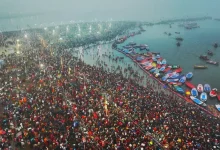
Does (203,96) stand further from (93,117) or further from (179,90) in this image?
(93,117)

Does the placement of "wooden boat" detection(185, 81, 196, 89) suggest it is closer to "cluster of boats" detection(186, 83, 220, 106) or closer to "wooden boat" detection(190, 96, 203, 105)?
"cluster of boats" detection(186, 83, 220, 106)

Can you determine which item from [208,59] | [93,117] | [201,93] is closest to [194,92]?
[201,93]

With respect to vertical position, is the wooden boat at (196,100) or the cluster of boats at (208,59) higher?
the cluster of boats at (208,59)

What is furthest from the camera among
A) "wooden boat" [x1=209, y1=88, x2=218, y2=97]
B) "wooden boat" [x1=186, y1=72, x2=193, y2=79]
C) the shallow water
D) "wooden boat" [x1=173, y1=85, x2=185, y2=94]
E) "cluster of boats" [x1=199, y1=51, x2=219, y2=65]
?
"cluster of boats" [x1=199, y1=51, x2=219, y2=65]

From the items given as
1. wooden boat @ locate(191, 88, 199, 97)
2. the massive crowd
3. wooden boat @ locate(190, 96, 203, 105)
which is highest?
the massive crowd

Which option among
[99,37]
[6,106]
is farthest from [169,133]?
[99,37]

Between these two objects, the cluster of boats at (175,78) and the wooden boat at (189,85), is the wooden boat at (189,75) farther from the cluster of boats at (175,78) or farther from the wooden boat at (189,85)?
the wooden boat at (189,85)

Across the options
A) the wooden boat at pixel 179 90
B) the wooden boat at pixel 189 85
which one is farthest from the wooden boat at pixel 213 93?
the wooden boat at pixel 179 90

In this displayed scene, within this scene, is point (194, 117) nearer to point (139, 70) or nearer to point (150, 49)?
point (139, 70)

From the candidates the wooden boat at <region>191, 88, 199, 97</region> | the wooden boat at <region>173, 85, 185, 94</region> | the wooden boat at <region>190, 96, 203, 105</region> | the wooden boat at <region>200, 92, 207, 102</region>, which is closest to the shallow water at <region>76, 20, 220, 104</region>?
the wooden boat at <region>200, 92, 207, 102</region>
